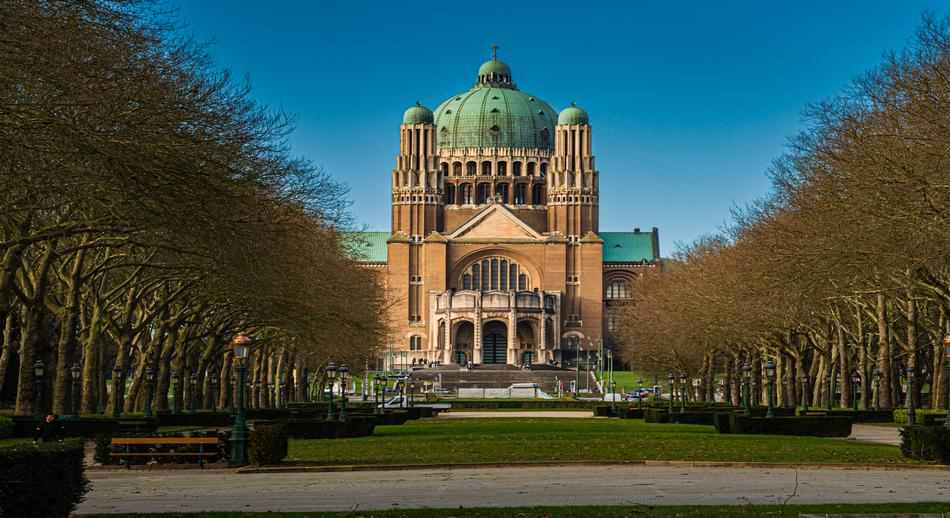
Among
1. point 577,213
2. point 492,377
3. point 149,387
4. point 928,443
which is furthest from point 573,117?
point 928,443

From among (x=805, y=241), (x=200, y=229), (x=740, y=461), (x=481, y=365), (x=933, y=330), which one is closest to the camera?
(x=740, y=461)

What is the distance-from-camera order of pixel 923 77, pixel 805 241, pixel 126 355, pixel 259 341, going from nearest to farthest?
pixel 923 77 → pixel 805 241 → pixel 126 355 → pixel 259 341

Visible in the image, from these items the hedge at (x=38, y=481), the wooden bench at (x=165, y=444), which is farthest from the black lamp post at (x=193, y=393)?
the hedge at (x=38, y=481)

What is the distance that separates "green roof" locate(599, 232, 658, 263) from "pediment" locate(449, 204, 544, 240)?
13146mm

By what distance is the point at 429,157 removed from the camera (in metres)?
146

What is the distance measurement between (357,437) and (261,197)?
297 inches

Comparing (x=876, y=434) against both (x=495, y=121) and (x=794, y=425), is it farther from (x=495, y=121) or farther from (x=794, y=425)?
(x=495, y=121)

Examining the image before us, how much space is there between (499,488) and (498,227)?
120m

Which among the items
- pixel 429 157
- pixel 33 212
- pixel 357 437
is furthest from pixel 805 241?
pixel 429 157

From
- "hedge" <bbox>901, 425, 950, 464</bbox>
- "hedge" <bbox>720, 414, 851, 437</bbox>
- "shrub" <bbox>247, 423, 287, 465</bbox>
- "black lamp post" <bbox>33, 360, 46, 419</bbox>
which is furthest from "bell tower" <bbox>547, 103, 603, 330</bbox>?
"shrub" <bbox>247, 423, 287, 465</bbox>

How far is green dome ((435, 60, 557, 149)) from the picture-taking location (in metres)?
153

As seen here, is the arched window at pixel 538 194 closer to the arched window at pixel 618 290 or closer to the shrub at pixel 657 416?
the arched window at pixel 618 290

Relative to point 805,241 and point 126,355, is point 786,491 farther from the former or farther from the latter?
point 126,355

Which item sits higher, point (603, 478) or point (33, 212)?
point (33, 212)
